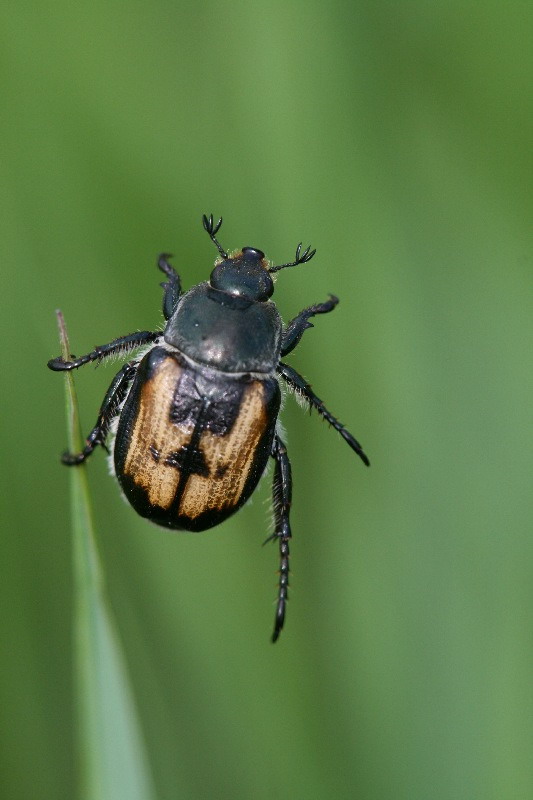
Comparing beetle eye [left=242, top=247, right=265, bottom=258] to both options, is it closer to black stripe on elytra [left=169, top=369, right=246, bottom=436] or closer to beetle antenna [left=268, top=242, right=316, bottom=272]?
beetle antenna [left=268, top=242, right=316, bottom=272]

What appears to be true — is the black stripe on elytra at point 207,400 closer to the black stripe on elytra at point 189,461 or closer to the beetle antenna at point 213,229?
the black stripe on elytra at point 189,461

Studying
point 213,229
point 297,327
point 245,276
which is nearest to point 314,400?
point 297,327

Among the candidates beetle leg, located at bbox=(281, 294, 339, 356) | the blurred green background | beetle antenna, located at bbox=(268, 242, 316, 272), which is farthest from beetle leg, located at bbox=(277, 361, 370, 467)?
beetle antenna, located at bbox=(268, 242, 316, 272)

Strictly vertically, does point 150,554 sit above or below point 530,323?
below

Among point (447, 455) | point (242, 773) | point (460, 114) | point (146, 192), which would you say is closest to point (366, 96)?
point (460, 114)

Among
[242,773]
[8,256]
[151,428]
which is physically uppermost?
[8,256]

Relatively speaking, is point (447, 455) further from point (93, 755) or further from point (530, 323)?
point (93, 755)

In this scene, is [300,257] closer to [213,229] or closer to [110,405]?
[213,229]
